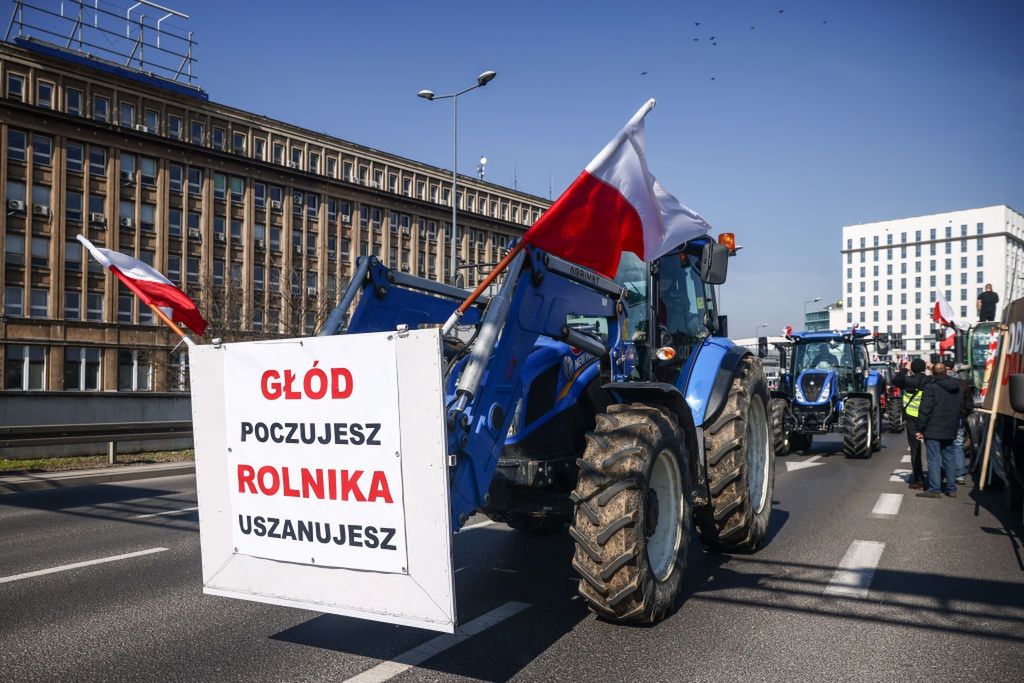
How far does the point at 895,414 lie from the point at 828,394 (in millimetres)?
10078

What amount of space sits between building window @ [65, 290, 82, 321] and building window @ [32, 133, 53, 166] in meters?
7.79

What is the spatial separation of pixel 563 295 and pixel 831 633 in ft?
8.46

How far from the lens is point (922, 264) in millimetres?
128750

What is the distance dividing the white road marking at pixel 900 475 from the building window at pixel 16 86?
169 ft

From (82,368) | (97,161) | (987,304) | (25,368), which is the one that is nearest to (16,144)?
(97,161)

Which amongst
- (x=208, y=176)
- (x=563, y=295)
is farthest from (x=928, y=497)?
(x=208, y=176)

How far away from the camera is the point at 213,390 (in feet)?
14.6

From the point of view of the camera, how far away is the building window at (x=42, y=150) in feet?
162

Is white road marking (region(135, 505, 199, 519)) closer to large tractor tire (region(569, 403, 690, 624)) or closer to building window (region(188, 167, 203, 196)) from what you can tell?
large tractor tire (region(569, 403, 690, 624))

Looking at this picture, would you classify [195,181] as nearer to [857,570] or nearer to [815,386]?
[815,386]

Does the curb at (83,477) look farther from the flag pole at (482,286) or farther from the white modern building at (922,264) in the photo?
the white modern building at (922,264)

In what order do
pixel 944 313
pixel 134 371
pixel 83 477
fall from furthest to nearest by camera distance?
pixel 134 371
pixel 944 313
pixel 83 477

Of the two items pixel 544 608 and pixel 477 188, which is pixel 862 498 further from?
pixel 477 188

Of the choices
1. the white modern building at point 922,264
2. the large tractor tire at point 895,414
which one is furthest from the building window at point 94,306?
the white modern building at point 922,264
